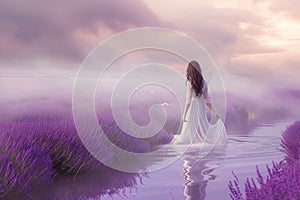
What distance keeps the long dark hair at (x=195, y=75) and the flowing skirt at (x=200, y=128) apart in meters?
0.30

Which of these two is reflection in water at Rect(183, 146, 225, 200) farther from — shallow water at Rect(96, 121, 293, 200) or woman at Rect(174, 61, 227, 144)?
woman at Rect(174, 61, 227, 144)

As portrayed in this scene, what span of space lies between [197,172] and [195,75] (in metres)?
2.36

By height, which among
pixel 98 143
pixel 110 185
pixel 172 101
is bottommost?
pixel 110 185

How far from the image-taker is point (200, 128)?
9.37m

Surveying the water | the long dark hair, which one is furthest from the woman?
the water

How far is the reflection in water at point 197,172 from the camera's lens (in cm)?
571

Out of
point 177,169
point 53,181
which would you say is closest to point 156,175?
point 177,169

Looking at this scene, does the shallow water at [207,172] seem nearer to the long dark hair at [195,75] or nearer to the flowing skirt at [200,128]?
the flowing skirt at [200,128]

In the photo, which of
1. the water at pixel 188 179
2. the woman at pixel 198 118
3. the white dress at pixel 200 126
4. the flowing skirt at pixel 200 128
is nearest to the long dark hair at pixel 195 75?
the woman at pixel 198 118

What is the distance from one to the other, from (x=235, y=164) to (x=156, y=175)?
1.22 m

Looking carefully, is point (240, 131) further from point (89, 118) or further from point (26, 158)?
point (26, 158)

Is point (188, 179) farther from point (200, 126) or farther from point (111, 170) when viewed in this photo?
point (200, 126)

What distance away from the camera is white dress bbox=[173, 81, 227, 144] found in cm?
925

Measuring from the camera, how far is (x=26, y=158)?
17.8ft
